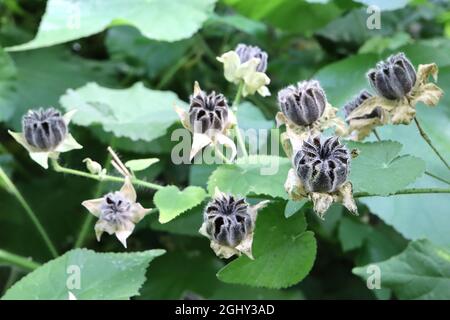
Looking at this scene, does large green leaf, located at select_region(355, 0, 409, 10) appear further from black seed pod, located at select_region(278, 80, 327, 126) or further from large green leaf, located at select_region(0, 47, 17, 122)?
large green leaf, located at select_region(0, 47, 17, 122)

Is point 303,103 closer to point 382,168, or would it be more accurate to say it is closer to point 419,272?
point 382,168

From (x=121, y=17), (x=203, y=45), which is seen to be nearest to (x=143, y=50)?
(x=203, y=45)

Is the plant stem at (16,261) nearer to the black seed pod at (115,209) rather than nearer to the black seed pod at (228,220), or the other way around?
the black seed pod at (115,209)

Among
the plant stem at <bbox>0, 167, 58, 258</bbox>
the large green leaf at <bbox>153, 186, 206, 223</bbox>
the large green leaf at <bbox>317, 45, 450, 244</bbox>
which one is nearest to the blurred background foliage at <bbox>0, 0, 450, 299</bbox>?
the large green leaf at <bbox>317, 45, 450, 244</bbox>

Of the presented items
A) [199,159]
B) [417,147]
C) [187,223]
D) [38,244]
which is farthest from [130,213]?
[38,244]

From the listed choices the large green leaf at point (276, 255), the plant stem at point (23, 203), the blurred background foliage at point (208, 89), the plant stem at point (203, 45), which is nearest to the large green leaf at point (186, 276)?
the blurred background foliage at point (208, 89)
